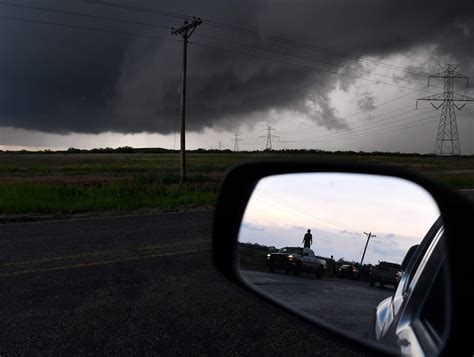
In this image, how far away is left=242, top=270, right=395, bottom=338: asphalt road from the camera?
1.35m

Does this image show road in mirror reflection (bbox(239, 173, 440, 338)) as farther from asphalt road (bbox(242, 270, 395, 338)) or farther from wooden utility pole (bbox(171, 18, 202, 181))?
wooden utility pole (bbox(171, 18, 202, 181))

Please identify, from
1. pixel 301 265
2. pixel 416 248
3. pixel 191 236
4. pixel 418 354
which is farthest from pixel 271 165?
pixel 191 236

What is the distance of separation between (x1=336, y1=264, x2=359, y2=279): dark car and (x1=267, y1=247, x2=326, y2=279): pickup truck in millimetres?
55

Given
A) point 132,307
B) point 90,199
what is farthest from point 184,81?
point 132,307

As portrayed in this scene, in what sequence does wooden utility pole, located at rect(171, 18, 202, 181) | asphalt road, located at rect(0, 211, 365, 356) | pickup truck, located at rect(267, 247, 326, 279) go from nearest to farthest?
pickup truck, located at rect(267, 247, 326, 279)
asphalt road, located at rect(0, 211, 365, 356)
wooden utility pole, located at rect(171, 18, 202, 181)

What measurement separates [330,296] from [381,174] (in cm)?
48

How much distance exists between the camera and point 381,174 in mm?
1273

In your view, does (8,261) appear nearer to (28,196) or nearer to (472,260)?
(472,260)

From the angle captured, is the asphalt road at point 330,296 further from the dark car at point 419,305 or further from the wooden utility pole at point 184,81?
the wooden utility pole at point 184,81

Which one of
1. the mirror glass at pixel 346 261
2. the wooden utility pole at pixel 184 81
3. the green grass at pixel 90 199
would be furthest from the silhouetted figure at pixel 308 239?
the wooden utility pole at pixel 184 81

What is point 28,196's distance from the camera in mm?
14000

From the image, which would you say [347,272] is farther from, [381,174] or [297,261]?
[381,174]

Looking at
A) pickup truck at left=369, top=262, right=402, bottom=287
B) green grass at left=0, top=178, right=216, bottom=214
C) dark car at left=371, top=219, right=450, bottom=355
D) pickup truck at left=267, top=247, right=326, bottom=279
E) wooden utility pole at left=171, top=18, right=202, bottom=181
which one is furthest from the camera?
wooden utility pole at left=171, top=18, right=202, bottom=181

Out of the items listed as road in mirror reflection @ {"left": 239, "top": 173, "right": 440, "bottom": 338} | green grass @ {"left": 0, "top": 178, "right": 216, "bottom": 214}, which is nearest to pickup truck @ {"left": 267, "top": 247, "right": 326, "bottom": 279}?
road in mirror reflection @ {"left": 239, "top": 173, "right": 440, "bottom": 338}
